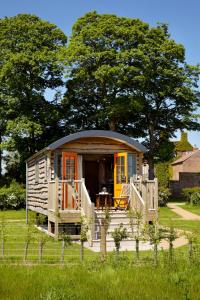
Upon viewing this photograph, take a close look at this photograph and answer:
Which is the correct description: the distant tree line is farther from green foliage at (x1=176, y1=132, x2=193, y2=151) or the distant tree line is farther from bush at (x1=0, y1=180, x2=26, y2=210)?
green foliage at (x1=176, y1=132, x2=193, y2=151)

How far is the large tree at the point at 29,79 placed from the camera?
117 feet

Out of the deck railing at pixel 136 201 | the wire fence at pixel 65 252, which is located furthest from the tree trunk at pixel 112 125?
the wire fence at pixel 65 252

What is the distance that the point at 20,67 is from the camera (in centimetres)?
3647

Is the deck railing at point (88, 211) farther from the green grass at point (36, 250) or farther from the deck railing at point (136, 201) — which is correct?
the deck railing at point (136, 201)

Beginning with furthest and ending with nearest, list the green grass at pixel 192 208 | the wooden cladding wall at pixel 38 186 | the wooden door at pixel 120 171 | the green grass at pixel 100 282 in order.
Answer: the green grass at pixel 192 208 → the wooden cladding wall at pixel 38 186 → the wooden door at pixel 120 171 → the green grass at pixel 100 282

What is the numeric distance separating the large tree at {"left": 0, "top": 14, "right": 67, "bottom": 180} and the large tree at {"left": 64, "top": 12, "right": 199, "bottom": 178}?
1473mm

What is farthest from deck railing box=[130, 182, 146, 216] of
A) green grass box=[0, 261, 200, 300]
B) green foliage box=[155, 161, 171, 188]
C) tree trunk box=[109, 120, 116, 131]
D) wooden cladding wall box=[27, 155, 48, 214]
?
green foliage box=[155, 161, 171, 188]

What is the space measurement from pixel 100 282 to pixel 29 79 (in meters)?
28.8

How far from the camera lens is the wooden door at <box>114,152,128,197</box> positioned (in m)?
20.0

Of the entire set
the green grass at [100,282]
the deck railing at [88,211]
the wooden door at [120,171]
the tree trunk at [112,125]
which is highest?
the tree trunk at [112,125]

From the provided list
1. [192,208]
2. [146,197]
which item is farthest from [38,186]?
[192,208]

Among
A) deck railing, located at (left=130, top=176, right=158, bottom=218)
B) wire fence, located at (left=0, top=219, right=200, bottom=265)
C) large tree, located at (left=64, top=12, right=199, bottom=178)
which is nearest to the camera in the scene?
wire fence, located at (left=0, top=219, right=200, bottom=265)

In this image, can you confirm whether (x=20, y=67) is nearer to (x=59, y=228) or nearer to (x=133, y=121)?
(x=133, y=121)

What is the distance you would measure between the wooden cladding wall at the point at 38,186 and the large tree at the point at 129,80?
37.0 ft
